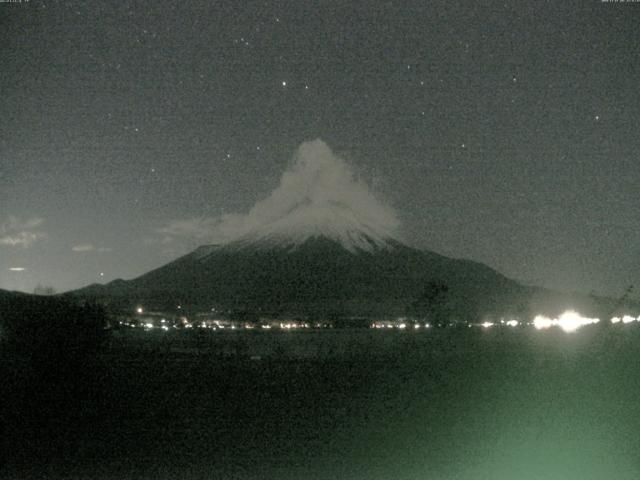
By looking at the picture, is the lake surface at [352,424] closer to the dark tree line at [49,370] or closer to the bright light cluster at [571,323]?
the dark tree line at [49,370]

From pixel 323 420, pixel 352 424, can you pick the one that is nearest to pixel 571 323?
pixel 323 420

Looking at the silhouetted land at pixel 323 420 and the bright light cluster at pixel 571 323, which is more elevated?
the bright light cluster at pixel 571 323

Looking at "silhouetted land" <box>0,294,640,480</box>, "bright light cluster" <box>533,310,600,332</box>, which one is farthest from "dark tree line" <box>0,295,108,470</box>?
"bright light cluster" <box>533,310,600,332</box>

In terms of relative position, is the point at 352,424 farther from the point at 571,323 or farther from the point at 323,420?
the point at 571,323

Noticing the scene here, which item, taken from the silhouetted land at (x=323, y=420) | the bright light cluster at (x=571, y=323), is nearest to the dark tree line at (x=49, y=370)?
the silhouetted land at (x=323, y=420)

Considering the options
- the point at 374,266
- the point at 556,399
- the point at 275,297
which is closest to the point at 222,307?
the point at 275,297

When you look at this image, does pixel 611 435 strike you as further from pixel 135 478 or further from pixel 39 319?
pixel 39 319

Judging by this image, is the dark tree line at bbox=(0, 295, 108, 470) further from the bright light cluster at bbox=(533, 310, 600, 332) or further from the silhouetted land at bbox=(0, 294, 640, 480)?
the bright light cluster at bbox=(533, 310, 600, 332)
